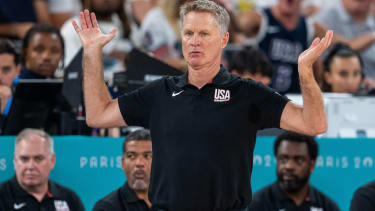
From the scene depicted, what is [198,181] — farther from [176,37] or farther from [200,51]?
[176,37]

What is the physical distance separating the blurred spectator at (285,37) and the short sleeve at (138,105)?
466 centimetres

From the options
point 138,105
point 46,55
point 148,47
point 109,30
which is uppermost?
point 109,30

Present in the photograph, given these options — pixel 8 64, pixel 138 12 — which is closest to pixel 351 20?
pixel 138 12

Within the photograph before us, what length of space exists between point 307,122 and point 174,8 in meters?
5.49

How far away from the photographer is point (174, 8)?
930cm

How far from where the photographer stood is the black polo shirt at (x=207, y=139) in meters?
4.03

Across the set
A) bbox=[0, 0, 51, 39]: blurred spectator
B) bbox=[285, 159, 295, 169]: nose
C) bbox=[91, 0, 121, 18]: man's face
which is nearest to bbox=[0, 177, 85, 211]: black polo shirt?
bbox=[285, 159, 295, 169]: nose

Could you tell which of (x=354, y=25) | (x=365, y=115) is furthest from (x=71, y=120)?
(x=354, y=25)

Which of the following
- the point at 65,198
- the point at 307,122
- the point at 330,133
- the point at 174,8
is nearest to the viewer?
the point at 307,122

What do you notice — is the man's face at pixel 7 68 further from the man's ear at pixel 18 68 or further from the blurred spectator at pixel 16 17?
Answer: the blurred spectator at pixel 16 17

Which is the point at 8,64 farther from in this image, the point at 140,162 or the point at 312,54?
the point at 312,54

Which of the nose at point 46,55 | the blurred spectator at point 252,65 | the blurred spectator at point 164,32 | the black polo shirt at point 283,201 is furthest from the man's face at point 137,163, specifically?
the blurred spectator at point 164,32

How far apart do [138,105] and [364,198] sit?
7.63ft

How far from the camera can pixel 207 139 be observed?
4023 millimetres
